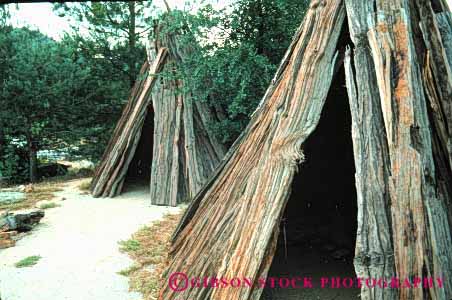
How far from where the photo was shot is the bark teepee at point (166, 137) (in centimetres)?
806

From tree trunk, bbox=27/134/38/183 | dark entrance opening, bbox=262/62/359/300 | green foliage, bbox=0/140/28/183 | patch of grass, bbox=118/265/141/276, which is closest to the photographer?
patch of grass, bbox=118/265/141/276

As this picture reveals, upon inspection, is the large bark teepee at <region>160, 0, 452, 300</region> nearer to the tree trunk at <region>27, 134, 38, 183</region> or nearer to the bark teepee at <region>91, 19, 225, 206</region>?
the bark teepee at <region>91, 19, 225, 206</region>

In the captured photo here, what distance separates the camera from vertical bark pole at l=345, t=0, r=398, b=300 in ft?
8.89

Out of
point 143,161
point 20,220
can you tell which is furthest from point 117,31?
point 20,220

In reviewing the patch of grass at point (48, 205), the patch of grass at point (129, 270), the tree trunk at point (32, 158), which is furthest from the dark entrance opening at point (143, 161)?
the patch of grass at point (129, 270)

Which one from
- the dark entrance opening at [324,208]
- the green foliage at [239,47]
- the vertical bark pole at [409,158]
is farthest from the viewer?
the green foliage at [239,47]

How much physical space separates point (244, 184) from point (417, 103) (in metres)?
1.54

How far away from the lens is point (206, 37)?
7.75 m

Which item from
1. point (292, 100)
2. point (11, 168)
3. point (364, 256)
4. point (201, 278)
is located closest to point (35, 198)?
→ point (11, 168)

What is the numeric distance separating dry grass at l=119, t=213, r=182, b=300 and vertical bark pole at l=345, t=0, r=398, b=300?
6.87 ft

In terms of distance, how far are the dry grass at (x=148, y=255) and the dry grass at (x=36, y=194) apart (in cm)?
312

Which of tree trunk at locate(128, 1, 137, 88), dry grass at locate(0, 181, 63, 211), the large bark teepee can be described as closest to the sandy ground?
dry grass at locate(0, 181, 63, 211)

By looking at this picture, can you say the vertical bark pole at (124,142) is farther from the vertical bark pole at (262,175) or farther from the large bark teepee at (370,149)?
the large bark teepee at (370,149)

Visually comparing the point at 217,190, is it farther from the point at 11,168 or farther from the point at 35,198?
the point at 11,168
